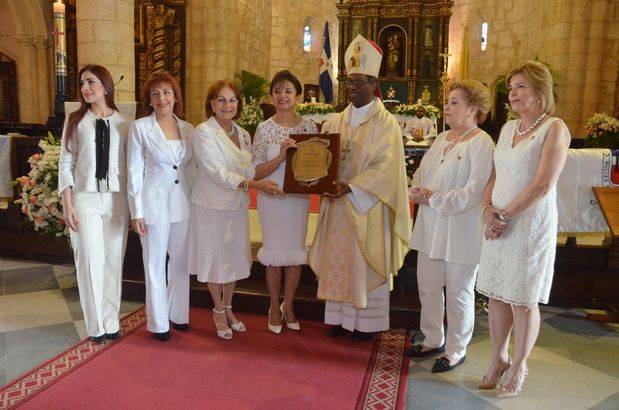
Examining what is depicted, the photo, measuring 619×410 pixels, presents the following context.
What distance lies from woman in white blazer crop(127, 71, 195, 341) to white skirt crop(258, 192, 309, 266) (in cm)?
56

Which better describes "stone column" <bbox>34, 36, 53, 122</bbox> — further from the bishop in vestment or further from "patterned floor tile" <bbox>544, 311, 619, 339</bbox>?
"patterned floor tile" <bbox>544, 311, 619, 339</bbox>

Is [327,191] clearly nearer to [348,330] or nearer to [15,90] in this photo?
[348,330]

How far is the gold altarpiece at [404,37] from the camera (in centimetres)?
1248

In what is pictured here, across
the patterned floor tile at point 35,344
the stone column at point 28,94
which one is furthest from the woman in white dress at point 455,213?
the stone column at point 28,94

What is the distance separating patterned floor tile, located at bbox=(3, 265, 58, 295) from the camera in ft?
14.8

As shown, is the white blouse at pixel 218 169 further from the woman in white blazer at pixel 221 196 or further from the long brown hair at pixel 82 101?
the long brown hair at pixel 82 101

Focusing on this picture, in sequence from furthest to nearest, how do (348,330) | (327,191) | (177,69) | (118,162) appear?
(177,69), (348,330), (118,162), (327,191)

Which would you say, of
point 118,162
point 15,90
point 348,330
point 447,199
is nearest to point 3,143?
point 118,162

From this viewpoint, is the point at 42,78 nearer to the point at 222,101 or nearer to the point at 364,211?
the point at 222,101

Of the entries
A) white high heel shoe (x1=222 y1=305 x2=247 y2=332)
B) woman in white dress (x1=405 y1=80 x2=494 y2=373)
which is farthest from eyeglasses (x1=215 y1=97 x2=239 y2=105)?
white high heel shoe (x1=222 y1=305 x2=247 y2=332)

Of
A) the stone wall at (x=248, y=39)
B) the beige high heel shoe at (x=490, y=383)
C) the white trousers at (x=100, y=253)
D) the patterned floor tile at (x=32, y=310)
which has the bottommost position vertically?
the patterned floor tile at (x=32, y=310)

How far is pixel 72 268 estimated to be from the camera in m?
5.19

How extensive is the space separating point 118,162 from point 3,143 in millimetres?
2903

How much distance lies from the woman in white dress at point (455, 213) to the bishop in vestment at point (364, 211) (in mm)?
196
